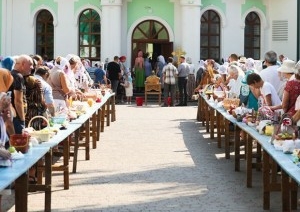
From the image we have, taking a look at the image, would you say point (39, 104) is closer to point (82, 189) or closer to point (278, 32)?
point (82, 189)

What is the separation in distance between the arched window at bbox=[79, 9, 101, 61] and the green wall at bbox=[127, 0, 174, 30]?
4.74ft

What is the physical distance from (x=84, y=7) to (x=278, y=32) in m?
8.16

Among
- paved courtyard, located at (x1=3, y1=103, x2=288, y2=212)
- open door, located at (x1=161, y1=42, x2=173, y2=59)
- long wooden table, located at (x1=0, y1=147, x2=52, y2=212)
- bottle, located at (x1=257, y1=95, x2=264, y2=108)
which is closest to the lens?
long wooden table, located at (x1=0, y1=147, x2=52, y2=212)

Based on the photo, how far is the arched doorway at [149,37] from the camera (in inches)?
1336

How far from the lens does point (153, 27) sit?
1344 inches

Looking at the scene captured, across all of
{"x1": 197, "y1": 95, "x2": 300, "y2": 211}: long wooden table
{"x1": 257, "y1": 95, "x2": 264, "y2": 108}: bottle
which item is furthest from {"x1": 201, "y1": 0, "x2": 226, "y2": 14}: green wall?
{"x1": 257, "y1": 95, "x2": 264, "y2": 108}: bottle

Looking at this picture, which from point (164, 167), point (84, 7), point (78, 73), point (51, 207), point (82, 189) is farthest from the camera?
point (84, 7)

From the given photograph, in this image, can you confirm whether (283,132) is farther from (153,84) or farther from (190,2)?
(190,2)

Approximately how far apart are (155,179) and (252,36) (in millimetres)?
23113

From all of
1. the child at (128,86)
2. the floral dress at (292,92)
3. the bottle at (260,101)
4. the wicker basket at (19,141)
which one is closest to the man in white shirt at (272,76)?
the bottle at (260,101)

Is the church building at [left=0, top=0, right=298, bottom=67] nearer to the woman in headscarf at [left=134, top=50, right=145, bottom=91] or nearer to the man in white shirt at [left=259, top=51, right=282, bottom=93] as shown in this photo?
the woman in headscarf at [left=134, top=50, right=145, bottom=91]

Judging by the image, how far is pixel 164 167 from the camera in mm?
13812

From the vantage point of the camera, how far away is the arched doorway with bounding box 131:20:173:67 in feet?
111

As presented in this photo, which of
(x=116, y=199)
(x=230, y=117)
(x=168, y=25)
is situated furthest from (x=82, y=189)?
(x=168, y=25)
